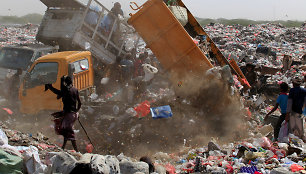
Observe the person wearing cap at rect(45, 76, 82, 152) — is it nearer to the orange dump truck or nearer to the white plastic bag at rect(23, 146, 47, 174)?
the white plastic bag at rect(23, 146, 47, 174)

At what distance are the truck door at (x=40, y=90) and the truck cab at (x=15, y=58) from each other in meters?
1.20

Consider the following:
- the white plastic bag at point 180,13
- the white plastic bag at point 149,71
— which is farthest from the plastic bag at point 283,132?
the white plastic bag at point 180,13

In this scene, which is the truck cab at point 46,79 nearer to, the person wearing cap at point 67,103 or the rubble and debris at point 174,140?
the rubble and debris at point 174,140

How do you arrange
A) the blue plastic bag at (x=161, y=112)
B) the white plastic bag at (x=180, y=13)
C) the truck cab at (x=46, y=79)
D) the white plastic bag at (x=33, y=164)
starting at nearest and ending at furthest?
Answer: the white plastic bag at (x=33, y=164) < the truck cab at (x=46, y=79) < the blue plastic bag at (x=161, y=112) < the white plastic bag at (x=180, y=13)

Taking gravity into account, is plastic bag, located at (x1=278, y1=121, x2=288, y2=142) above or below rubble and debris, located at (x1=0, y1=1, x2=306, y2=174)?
above

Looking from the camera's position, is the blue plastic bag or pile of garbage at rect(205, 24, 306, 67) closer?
the blue plastic bag

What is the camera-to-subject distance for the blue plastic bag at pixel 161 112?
5.95 meters

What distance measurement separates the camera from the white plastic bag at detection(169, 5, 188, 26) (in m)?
6.85

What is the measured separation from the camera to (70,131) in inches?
188

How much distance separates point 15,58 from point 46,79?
1896 millimetres

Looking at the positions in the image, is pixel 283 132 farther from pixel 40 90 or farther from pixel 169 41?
pixel 40 90

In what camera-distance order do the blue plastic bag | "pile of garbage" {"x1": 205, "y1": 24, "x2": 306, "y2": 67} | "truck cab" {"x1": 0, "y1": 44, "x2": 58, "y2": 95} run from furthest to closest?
1. "pile of garbage" {"x1": 205, "y1": 24, "x2": 306, "y2": 67}
2. "truck cab" {"x1": 0, "y1": 44, "x2": 58, "y2": 95}
3. the blue plastic bag

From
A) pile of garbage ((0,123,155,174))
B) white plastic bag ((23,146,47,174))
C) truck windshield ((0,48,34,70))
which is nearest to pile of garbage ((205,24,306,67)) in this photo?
truck windshield ((0,48,34,70))

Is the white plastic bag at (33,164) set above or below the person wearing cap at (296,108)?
below
